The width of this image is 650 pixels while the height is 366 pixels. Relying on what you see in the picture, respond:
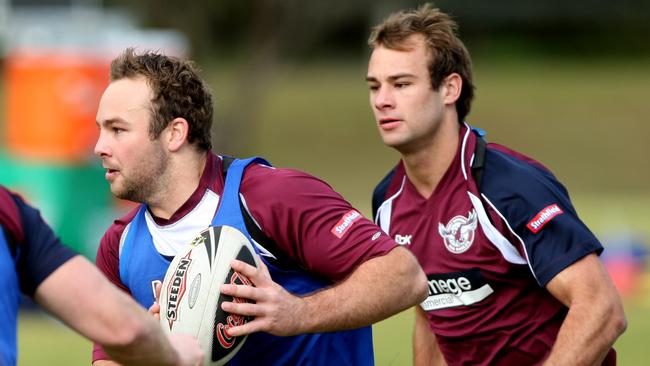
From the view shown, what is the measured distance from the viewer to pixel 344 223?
15.6ft

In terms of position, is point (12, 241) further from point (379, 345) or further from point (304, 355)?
point (379, 345)

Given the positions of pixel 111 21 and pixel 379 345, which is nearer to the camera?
pixel 379 345

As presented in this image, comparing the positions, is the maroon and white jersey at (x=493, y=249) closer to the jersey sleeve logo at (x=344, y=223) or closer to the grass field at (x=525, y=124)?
the jersey sleeve logo at (x=344, y=223)

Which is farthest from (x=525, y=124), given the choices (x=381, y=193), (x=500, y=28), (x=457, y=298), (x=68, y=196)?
(x=457, y=298)

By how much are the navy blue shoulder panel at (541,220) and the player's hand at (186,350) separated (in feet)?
5.59

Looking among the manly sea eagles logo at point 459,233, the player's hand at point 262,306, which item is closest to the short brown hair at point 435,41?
the manly sea eagles logo at point 459,233

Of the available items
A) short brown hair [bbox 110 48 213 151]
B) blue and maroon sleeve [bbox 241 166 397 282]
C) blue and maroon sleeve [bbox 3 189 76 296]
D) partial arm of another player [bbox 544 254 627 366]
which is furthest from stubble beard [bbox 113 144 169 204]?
partial arm of another player [bbox 544 254 627 366]

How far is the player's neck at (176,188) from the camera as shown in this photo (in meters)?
5.03

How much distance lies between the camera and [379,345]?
11.8 m

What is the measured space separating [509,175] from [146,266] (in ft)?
5.47

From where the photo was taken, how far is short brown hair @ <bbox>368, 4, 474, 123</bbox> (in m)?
5.90

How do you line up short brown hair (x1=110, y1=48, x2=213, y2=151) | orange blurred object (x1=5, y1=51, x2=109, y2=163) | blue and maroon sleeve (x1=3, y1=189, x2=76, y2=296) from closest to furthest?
blue and maroon sleeve (x1=3, y1=189, x2=76, y2=296), short brown hair (x1=110, y1=48, x2=213, y2=151), orange blurred object (x1=5, y1=51, x2=109, y2=163)

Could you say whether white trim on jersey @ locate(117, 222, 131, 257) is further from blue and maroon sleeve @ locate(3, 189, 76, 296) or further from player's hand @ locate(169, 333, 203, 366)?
blue and maroon sleeve @ locate(3, 189, 76, 296)

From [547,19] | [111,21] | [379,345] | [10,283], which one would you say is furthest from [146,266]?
[547,19]
